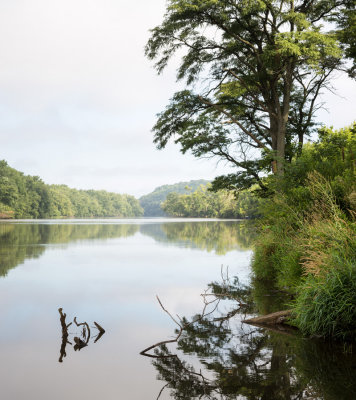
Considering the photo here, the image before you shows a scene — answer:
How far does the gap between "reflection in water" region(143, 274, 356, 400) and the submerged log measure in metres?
0.23

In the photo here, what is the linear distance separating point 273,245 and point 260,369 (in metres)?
6.16

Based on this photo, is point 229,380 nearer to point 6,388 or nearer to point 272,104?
point 6,388

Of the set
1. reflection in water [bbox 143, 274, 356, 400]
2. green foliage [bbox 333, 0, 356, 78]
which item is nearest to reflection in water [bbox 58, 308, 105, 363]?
reflection in water [bbox 143, 274, 356, 400]

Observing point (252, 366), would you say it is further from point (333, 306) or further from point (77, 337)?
point (77, 337)

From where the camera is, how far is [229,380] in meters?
4.57

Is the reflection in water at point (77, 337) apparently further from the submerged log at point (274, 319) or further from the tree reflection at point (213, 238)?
the tree reflection at point (213, 238)

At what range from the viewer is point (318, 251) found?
22.0ft

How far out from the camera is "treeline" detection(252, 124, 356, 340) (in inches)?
222

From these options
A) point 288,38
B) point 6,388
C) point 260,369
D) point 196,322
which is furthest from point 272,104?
point 6,388

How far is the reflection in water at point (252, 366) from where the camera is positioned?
4270 mm

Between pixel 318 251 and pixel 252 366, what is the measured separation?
8.44ft

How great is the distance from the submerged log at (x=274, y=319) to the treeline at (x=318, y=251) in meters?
0.24

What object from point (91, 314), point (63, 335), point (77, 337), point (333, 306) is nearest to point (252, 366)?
point (333, 306)

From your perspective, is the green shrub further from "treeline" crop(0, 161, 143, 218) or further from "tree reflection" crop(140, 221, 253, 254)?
"treeline" crop(0, 161, 143, 218)
